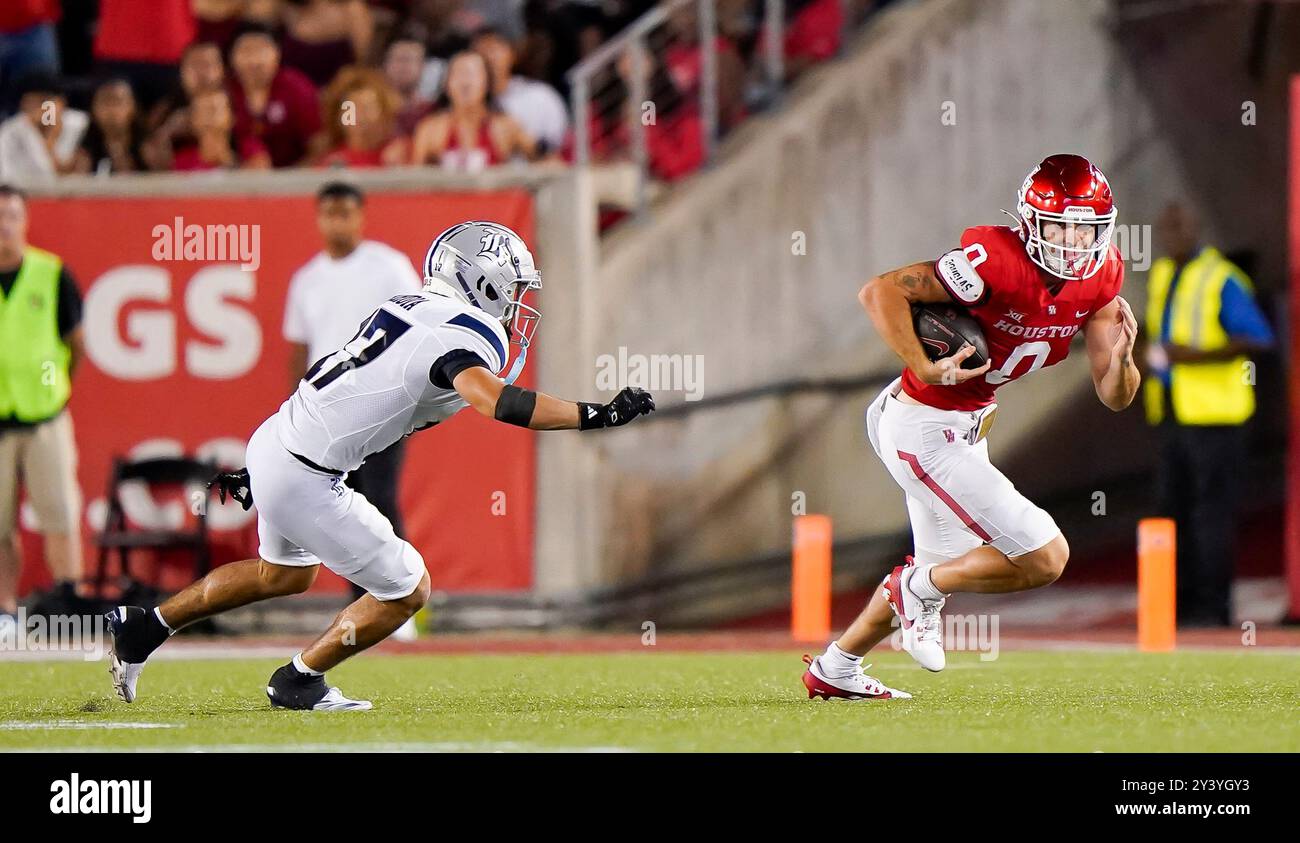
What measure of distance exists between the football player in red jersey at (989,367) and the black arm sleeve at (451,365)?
1.39 meters

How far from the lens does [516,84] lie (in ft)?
42.7

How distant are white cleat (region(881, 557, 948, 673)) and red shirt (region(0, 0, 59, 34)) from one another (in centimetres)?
853

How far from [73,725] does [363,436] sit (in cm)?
134

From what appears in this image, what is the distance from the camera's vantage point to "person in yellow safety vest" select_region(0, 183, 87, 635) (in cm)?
1123

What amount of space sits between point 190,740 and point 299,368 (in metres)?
5.34

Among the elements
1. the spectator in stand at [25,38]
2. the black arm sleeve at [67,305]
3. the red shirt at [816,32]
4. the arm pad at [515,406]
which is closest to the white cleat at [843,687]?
the arm pad at [515,406]

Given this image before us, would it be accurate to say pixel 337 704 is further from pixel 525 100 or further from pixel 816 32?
pixel 816 32

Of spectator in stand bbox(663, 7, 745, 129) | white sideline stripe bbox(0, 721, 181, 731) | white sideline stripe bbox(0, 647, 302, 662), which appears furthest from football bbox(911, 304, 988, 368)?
spectator in stand bbox(663, 7, 745, 129)

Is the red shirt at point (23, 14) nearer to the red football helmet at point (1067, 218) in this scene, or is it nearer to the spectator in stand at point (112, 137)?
the spectator in stand at point (112, 137)

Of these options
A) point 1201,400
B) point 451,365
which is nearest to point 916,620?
point 451,365

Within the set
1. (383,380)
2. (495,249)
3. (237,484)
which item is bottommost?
(237,484)

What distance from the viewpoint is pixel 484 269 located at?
22.5 feet

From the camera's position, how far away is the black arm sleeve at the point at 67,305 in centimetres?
1127
